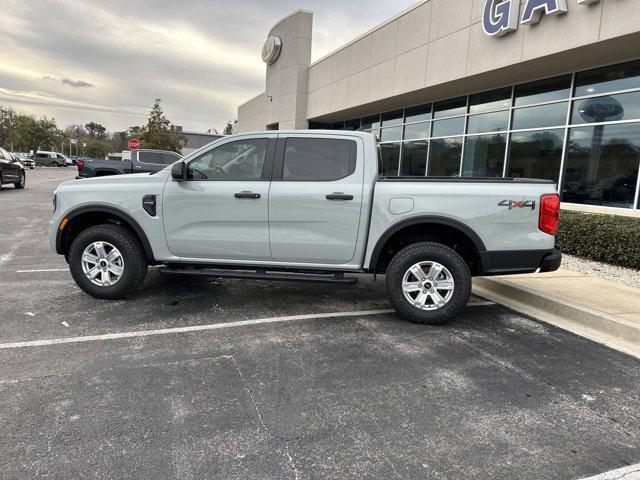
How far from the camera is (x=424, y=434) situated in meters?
2.93

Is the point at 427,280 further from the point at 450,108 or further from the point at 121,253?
the point at 450,108

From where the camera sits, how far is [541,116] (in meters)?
11.9

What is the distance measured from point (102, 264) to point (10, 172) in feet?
57.5

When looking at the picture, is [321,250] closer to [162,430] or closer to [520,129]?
[162,430]

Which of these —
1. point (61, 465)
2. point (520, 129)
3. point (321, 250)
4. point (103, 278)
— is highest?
point (520, 129)

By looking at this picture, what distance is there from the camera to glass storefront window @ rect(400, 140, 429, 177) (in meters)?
16.6

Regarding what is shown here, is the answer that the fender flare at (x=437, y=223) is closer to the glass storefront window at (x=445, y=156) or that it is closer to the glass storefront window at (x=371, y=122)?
the glass storefront window at (x=445, y=156)

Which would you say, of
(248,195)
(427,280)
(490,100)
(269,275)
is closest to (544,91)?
(490,100)

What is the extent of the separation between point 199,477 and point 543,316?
14.6ft

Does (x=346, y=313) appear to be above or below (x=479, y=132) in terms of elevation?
below

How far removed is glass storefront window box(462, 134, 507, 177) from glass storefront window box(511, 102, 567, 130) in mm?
591

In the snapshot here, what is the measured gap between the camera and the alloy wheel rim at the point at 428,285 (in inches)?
191

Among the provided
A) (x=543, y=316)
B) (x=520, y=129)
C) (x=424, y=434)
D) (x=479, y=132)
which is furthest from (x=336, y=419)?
(x=479, y=132)

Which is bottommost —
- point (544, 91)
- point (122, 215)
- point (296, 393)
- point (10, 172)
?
point (296, 393)
